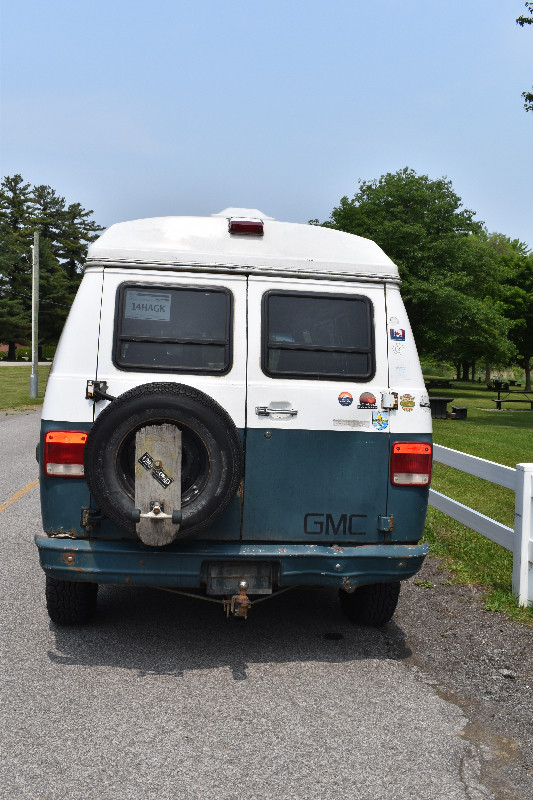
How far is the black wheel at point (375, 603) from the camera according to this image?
5.52 meters

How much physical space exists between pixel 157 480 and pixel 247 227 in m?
1.78

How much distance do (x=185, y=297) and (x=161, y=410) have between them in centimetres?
89

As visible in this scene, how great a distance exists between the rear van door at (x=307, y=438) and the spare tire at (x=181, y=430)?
13.7 inches

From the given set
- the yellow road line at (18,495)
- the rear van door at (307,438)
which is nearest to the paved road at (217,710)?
the rear van door at (307,438)

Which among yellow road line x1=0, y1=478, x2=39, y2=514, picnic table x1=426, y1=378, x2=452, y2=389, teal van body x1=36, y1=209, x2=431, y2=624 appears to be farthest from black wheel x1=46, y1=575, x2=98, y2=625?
picnic table x1=426, y1=378, x2=452, y2=389

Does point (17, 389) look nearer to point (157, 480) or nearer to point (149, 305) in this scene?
point (149, 305)

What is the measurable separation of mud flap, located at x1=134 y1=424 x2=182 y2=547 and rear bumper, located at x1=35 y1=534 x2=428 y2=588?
0.31 m

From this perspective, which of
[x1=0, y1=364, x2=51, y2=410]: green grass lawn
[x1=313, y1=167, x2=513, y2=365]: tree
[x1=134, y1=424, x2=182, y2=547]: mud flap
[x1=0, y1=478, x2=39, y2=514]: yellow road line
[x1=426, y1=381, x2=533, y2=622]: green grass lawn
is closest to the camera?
[x1=134, y1=424, x2=182, y2=547]: mud flap

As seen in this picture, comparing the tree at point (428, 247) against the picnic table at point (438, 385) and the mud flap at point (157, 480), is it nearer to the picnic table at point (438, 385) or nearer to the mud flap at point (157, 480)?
the picnic table at point (438, 385)

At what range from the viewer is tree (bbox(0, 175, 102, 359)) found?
74.2 meters

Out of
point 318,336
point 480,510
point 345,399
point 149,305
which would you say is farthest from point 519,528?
point 480,510

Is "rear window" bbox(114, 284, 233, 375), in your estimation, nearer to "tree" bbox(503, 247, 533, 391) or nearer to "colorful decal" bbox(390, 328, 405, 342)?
"colorful decal" bbox(390, 328, 405, 342)

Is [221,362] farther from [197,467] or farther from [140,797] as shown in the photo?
[140,797]

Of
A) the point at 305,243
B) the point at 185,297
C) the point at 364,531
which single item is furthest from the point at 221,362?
the point at 364,531
